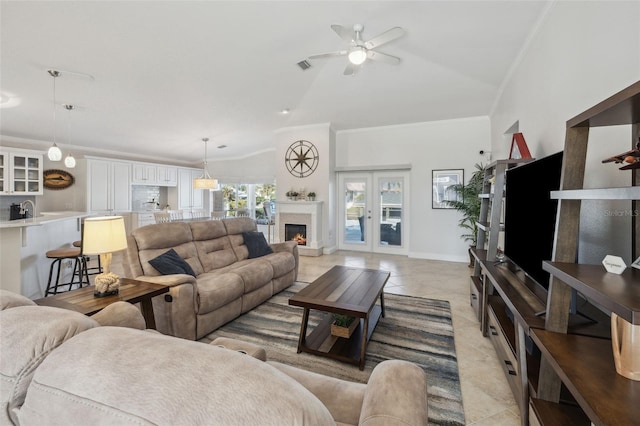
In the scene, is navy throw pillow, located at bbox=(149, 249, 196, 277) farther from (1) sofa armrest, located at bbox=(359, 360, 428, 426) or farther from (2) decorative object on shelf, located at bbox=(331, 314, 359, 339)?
(1) sofa armrest, located at bbox=(359, 360, 428, 426)

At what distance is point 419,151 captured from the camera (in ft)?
19.8

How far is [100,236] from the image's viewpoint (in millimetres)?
1935

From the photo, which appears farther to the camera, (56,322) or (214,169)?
(214,169)

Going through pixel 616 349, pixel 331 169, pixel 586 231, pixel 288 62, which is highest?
pixel 288 62

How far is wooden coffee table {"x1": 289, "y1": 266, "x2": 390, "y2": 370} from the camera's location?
219 cm

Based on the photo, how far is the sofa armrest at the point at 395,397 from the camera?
857mm

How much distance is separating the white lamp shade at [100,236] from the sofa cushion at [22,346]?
4.53ft

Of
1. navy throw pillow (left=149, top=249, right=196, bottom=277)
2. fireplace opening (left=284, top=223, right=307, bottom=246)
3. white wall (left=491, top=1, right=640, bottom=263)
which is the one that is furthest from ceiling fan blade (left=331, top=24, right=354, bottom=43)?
fireplace opening (left=284, top=223, right=307, bottom=246)

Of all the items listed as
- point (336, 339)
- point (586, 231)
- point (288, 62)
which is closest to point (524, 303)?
point (586, 231)

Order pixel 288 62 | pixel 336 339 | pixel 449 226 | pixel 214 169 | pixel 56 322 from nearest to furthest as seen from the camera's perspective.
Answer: pixel 56 322 < pixel 336 339 < pixel 288 62 < pixel 449 226 < pixel 214 169

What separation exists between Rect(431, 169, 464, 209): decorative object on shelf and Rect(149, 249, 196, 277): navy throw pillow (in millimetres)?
4956

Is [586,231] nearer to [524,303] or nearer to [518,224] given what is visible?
[518,224]

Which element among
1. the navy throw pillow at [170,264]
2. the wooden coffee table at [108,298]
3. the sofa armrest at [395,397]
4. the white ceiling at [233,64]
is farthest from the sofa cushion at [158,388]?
the white ceiling at [233,64]

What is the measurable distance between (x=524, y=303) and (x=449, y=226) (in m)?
4.43
